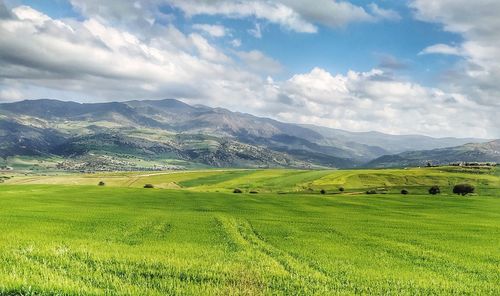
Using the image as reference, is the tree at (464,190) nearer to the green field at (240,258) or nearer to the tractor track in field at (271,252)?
the green field at (240,258)

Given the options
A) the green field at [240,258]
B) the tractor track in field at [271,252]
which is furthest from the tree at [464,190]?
the tractor track in field at [271,252]

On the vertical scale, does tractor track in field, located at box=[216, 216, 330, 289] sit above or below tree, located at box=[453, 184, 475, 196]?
above

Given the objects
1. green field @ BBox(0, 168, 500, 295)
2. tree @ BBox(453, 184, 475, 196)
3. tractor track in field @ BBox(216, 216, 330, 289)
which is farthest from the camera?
tree @ BBox(453, 184, 475, 196)

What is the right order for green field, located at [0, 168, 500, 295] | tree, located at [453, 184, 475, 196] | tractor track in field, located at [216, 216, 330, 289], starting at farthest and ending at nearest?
tree, located at [453, 184, 475, 196] → tractor track in field, located at [216, 216, 330, 289] → green field, located at [0, 168, 500, 295]

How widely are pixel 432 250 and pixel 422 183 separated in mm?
165087

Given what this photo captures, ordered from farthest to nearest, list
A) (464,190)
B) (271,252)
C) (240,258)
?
(464,190), (271,252), (240,258)

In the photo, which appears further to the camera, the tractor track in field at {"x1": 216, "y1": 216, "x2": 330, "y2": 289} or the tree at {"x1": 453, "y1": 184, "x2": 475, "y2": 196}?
the tree at {"x1": 453, "y1": 184, "x2": 475, "y2": 196}

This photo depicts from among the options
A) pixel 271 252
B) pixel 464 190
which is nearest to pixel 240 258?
A: pixel 271 252

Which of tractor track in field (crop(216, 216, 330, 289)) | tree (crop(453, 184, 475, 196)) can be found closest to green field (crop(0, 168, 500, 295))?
tractor track in field (crop(216, 216, 330, 289))

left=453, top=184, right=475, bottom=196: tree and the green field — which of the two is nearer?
the green field

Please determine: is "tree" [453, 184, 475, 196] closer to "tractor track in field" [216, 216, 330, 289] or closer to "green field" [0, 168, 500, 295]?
"green field" [0, 168, 500, 295]

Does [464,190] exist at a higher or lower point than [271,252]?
lower

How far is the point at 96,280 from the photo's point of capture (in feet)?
58.8

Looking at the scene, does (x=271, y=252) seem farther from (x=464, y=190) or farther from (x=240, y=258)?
(x=464, y=190)
